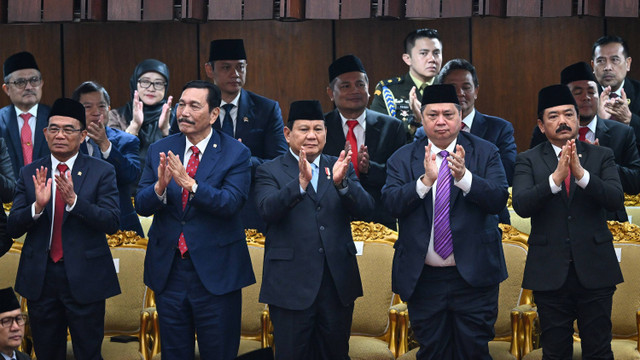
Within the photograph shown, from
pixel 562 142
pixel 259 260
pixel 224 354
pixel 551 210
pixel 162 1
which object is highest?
pixel 162 1

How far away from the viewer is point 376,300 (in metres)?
3.65

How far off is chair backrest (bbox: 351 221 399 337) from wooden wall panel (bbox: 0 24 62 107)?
2.99 meters

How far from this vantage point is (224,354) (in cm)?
330

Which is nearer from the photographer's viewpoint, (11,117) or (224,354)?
(224,354)

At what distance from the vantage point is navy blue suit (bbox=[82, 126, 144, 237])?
3965mm

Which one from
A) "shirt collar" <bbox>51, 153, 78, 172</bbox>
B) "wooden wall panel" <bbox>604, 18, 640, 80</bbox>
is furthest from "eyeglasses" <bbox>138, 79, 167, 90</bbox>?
"wooden wall panel" <bbox>604, 18, 640, 80</bbox>

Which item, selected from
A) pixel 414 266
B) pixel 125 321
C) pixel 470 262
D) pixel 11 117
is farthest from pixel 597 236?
pixel 11 117

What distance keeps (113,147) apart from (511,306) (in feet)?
6.23

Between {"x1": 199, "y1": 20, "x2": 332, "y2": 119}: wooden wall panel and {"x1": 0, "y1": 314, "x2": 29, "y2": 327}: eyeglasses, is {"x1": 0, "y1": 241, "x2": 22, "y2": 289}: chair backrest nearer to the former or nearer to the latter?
{"x1": 0, "y1": 314, "x2": 29, "y2": 327}: eyeglasses

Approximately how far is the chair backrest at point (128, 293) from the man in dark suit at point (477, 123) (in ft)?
4.55

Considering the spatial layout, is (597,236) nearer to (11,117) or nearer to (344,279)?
(344,279)

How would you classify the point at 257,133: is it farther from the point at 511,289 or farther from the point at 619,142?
the point at 619,142

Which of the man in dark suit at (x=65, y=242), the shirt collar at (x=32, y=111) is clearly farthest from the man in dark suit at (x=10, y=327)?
the shirt collar at (x=32, y=111)

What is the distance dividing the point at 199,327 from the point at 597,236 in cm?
153
